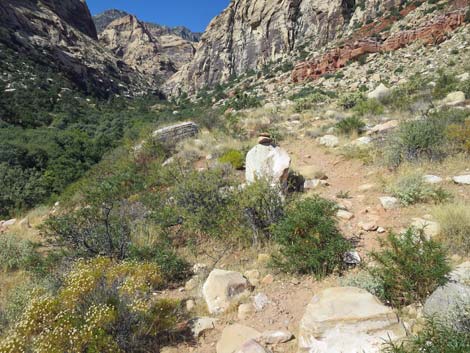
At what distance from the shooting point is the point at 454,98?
9.35m

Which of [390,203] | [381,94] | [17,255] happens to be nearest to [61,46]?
[381,94]

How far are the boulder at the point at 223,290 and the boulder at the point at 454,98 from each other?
8.53m

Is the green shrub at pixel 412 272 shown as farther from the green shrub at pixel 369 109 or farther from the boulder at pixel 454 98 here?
the green shrub at pixel 369 109

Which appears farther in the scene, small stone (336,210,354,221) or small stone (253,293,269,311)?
small stone (336,210,354,221)

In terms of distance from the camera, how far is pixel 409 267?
2.71 metres

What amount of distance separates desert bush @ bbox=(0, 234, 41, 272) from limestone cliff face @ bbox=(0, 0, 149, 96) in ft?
141

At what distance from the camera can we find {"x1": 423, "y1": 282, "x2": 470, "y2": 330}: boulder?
2.16m

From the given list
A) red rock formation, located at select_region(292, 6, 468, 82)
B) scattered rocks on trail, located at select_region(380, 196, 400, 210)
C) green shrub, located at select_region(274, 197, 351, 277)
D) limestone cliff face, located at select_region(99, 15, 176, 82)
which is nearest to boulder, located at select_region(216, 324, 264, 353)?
green shrub, located at select_region(274, 197, 351, 277)

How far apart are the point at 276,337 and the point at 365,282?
3.35 ft

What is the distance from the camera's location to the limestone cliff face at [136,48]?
283ft

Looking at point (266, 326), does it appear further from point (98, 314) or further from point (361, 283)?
point (98, 314)

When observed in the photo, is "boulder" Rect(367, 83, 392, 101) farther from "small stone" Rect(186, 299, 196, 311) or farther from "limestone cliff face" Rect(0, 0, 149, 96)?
"limestone cliff face" Rect(0, 0, 149, 96)

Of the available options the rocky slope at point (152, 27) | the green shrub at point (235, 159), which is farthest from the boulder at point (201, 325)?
the rocky slope at point (152, 27)

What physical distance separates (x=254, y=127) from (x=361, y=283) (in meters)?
→ 8.43
